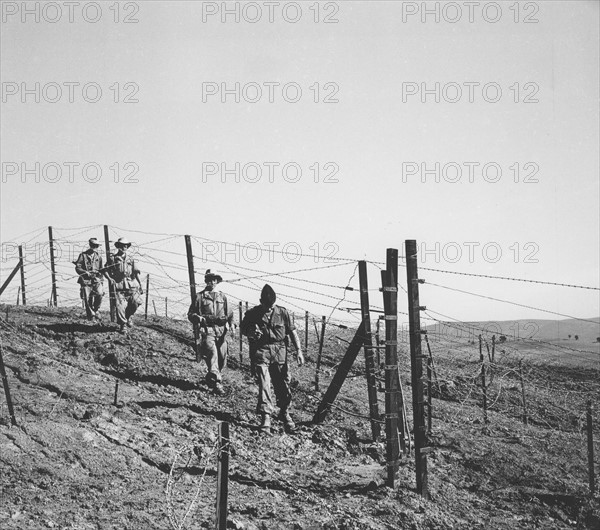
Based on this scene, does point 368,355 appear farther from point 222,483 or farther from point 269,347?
point 222,483

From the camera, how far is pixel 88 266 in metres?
15.1

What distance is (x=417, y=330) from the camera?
27.5 ft

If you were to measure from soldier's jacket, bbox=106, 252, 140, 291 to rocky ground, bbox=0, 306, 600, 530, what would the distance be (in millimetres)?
1362

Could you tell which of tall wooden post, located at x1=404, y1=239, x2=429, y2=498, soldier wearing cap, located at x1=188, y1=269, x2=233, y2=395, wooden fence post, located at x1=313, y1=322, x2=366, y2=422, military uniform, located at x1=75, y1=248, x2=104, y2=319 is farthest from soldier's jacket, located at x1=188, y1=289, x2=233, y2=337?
military uniform, located at x1=75, y1=248, x2=104, y2=319

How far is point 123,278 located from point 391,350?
804 cm

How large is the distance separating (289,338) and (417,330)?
2521 mm

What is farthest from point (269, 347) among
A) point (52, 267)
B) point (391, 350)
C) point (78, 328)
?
point (52, 267)

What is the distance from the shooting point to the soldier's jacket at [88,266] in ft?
48.8

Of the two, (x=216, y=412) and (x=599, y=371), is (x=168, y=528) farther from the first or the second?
(x=599, y=371)

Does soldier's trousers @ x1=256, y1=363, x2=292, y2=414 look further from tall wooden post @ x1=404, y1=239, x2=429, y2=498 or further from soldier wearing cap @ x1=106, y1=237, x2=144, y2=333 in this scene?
soldier wearing cap @ x1=106, y1=237, x2=144, y2=333

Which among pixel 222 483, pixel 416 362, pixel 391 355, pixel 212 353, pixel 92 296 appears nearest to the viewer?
pixel 222 483

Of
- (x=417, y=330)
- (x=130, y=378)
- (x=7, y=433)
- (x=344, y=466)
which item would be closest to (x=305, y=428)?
(x=344, y=466)

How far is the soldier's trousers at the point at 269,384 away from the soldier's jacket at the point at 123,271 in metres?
5.80

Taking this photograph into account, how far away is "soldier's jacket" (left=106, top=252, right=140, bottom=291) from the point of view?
548 inches
